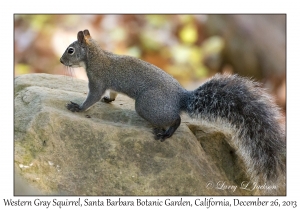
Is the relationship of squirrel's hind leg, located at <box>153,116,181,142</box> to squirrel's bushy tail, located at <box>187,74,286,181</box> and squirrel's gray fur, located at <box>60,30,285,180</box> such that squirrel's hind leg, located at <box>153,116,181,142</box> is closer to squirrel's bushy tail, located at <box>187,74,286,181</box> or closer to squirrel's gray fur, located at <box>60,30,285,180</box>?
squirrel's gray fur, located at <box>60,30,285,180</box>

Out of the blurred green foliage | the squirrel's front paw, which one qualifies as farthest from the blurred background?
the squirrel's front paw

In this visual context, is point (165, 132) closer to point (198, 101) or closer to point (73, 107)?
point (198, 101)

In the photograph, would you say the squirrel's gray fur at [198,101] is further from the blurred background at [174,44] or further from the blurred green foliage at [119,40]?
the blurred green foliage at [119,40]

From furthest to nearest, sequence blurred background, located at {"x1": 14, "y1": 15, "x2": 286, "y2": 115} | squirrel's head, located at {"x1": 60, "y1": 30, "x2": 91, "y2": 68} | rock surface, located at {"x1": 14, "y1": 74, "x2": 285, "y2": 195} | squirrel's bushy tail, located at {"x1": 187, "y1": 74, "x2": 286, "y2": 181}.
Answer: blurred background, located at {"x1": 14, "y1": 15, "x2": 286, "y2": 115}
squirrel's head, located at {"x1": 60, "y1": 30, "x2": 91, "y2": 68}
squirrel's bushy tail, located at {"x1": 187, "y1": 74, "x2": 286, "y2": 181}
rock surface, located at {"x1": 14, "y1": 74, "x2": 285, "y2": 195}

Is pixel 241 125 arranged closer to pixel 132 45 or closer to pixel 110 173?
pixel 110 173

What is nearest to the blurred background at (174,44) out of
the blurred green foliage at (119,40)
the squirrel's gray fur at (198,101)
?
the blurred green foliage at (119,40)

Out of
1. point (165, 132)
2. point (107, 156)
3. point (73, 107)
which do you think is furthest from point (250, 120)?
point (73, 107)
